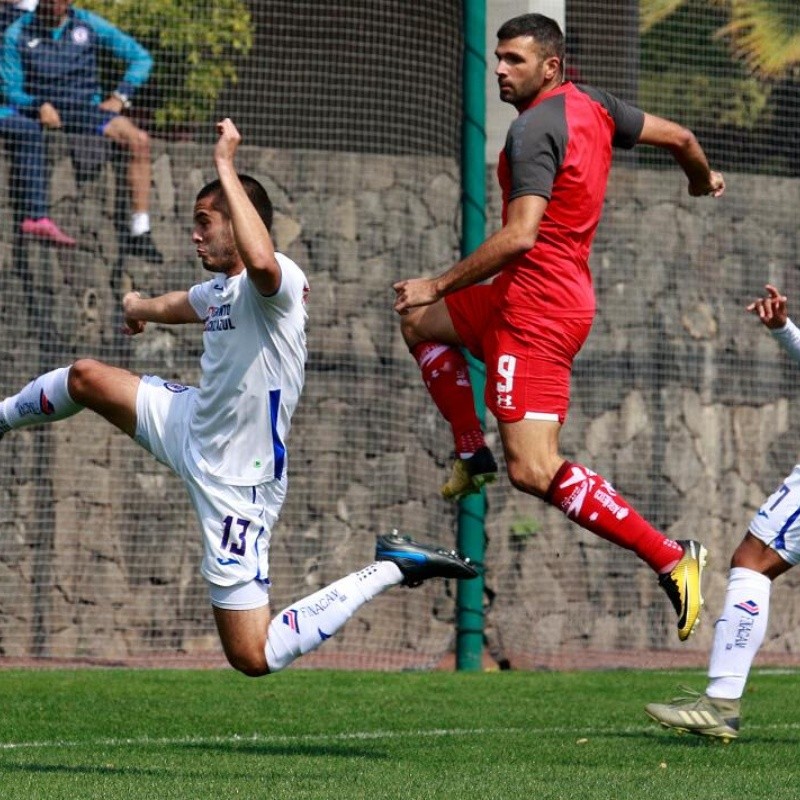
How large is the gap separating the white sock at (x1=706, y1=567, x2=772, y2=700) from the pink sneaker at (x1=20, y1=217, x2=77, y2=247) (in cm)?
558

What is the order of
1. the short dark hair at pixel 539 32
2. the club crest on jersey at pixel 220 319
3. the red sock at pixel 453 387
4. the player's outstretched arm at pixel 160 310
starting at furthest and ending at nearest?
the red sock at pixel 453 387 < the player's outstretched arm at pixel 160 310 < the short dark hair at pixel 539 32 < the club crest on jersey at pixel 220 319

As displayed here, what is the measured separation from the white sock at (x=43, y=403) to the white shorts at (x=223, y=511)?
298 mm

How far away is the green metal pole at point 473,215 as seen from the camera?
11586mm

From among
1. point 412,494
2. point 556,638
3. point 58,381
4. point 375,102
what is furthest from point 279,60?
point 58,381

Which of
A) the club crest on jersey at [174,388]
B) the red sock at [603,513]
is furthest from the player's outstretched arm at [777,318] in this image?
the club crest on jersey at [174,388]

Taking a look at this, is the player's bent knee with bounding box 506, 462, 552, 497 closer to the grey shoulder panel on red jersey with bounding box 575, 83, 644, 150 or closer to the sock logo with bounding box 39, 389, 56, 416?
the grey shoulder panel on red jersey with bounding box 575, 83, 644, 150

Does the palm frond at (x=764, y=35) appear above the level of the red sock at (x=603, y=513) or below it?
above

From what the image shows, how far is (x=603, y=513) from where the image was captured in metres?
7.06

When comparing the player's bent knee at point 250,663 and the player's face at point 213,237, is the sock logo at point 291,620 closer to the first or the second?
the player's bent knee at point 250,663

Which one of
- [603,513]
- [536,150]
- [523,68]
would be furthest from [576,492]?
[523,68]

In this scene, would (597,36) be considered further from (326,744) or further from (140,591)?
(326,744)

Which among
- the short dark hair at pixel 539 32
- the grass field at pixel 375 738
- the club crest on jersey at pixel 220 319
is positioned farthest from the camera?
the short dark hair at pixel 539 32

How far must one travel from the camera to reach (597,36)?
1233cm

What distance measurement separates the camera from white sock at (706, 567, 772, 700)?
7668 mm
